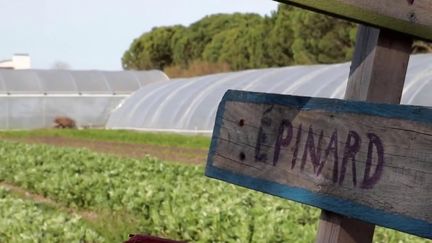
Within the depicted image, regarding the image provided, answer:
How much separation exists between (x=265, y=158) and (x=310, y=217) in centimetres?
413

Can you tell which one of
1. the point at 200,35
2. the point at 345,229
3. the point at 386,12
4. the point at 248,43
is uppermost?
the point at 200,35

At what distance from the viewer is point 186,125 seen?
2272cm

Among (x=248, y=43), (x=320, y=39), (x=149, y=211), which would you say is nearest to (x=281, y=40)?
(x=320, y=39)

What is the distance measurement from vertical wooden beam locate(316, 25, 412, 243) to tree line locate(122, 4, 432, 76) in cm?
2275

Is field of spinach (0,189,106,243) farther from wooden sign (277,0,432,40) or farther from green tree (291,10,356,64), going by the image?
green tree (291,10,356,64)

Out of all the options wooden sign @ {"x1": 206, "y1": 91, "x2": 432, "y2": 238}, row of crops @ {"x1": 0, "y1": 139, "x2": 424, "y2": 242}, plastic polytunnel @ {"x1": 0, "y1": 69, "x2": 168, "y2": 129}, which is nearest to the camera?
wooden sign @ {"x1": 206, "y1": 91, "x2": 432, "y2": 238}

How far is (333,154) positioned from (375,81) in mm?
188

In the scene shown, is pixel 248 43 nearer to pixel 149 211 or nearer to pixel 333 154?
pixel 149 211

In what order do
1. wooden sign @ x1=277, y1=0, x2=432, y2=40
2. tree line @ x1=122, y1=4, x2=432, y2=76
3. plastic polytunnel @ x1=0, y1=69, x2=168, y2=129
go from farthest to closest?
tree line @ x1=122, y1=4, x2=432, y2=76, plastic polytunnel @ x1=0, y1=69, x2=168, y2=129, wooden sign @ x1=277, y1=0, x2=432, y2=40

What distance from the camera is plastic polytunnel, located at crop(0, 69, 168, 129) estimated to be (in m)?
30.1

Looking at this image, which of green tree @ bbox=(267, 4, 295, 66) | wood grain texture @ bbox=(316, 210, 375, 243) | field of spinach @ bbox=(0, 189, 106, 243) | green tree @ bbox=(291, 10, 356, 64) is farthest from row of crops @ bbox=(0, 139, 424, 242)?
green tree @ bbox=(267, 4, 295, 66)

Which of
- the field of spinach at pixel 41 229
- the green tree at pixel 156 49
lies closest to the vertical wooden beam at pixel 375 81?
the field of spinach at pixel 41 229

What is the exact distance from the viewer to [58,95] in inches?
1256

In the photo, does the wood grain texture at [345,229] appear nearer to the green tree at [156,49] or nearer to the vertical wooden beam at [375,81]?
the vertical wooden beam at [375,81]
